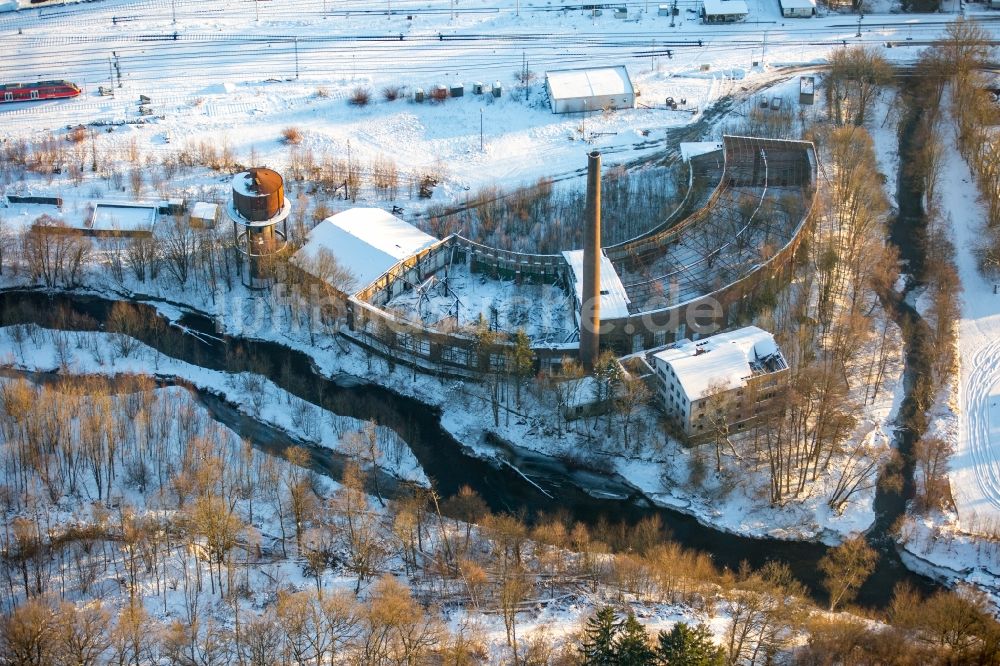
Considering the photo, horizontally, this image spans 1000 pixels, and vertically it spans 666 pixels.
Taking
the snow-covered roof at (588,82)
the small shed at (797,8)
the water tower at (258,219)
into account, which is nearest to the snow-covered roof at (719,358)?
the water tower at (258,219)

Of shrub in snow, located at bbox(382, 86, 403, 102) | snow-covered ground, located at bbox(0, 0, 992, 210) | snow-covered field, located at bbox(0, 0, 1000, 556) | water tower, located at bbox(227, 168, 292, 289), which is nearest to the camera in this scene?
water tower, located at bbox(227, 168, 292, 289)

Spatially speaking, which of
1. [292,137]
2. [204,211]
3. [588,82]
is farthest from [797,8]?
[204,211]

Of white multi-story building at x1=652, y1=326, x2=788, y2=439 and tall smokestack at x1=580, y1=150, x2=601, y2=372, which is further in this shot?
white multi-story building at x1=652, y1=326, x2=788, y2=439

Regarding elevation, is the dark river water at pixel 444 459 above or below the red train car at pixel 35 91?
below

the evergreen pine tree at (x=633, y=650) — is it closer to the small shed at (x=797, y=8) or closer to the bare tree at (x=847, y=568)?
the bare tree at (x=847, y=568)

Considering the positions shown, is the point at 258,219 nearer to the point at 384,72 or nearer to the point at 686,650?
the point at 384,72

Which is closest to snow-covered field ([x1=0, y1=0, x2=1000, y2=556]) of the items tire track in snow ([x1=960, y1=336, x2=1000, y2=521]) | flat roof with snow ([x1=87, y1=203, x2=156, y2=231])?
flat roof with snow ([x1=87, y1=203, x2=156, y2=231])

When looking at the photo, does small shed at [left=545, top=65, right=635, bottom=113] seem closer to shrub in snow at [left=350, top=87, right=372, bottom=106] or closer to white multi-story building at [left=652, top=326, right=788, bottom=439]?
shrub in snow at [left=350, top=87, right=372, bottom=106]
